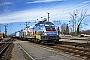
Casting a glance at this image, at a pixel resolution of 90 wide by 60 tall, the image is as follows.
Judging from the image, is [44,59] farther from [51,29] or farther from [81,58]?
[51,29]

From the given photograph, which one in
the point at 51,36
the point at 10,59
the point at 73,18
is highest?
the point at 73,18

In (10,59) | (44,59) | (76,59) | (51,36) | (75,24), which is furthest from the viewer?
(75,24)

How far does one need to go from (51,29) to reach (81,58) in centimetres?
1404

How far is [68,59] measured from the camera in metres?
13.1

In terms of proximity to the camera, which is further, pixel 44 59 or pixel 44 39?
pixel 44 39

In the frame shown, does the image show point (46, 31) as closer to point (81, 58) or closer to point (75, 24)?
point (81, 58)

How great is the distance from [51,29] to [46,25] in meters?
1.07

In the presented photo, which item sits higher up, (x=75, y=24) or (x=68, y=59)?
(x=75, y=24)

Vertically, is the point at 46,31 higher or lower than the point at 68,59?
higher

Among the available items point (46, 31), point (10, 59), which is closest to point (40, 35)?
point (46, 31)

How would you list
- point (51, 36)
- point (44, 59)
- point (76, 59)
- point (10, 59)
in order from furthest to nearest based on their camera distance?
→ 1. point (51, 36)
2. point (10, 59)
3. point (44, 59)
4. point (76, 59)

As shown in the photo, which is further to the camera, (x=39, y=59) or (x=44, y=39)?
(x=44, y=39)

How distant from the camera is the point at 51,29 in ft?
87.9

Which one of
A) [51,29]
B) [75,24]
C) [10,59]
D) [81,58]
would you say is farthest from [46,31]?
[75,24]
